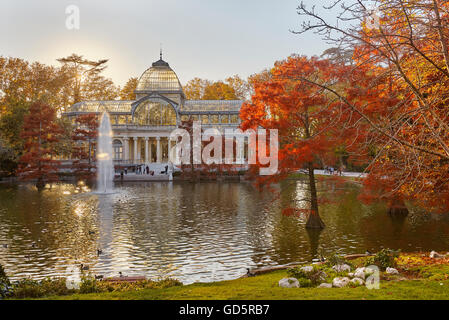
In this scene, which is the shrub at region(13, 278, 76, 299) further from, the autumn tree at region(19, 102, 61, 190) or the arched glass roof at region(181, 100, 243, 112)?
the arched glass roof at region(181, 100, 243, 112)

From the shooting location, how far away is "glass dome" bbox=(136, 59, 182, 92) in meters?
74.8

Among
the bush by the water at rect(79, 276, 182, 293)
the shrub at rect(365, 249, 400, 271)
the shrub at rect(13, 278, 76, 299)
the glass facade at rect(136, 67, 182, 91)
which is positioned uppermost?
the glass facade at rect(136, 67, 182, 91)

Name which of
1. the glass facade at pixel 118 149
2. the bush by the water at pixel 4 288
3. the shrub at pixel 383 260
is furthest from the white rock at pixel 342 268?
the glass facade at pixel 118 149

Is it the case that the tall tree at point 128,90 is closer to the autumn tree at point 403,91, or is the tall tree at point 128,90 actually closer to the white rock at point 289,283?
the autumn tree at point 403,91

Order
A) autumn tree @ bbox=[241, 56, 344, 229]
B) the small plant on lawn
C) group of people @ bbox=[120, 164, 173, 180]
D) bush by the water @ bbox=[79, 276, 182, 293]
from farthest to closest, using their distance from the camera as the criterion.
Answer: group of people @ bbox=[120, 164, 173, 180], autumn tree @ bbox=[241, 56, 344, 229], bush by the water @ bbox=[79, 276, 182, 293], the small plant on lawn

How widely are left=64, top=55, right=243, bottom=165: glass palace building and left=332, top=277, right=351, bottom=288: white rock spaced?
62564mm

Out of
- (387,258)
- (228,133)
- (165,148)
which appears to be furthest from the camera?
(165,148)

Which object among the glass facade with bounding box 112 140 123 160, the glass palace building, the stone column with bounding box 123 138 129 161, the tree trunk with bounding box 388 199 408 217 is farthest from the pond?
the glass palace building

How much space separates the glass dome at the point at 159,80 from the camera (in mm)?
74750
